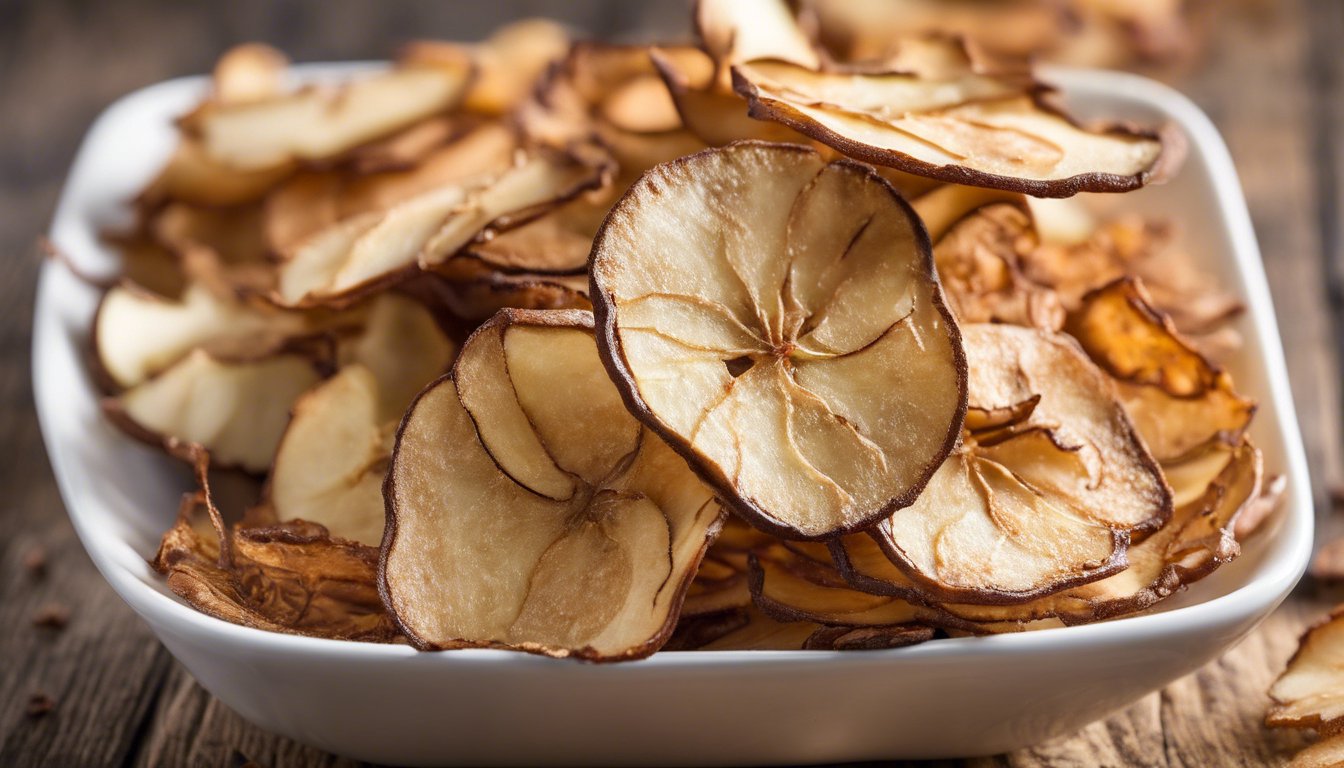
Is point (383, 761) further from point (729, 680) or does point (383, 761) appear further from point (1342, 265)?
point (1342, 265)

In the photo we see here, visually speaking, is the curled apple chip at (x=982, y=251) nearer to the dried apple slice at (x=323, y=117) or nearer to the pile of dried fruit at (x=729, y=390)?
the pile of dried fruit at (x=729, y=390)

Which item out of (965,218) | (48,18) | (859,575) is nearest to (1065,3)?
(965,218)

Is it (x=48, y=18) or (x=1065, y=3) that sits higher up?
(x=1065, y=3)

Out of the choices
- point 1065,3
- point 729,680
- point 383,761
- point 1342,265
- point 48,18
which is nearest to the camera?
point 729,680

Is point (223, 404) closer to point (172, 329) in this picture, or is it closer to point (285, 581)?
point (172, 329)

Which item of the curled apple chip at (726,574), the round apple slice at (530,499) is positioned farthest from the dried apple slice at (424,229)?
the curled apple chip at (726,574)

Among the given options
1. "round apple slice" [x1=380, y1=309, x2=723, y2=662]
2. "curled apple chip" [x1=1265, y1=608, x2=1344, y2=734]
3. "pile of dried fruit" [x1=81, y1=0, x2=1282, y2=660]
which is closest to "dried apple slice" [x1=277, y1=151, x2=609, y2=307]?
"pile of dried fruit" [x1=81, y1=0, x2=1282, y2=660]

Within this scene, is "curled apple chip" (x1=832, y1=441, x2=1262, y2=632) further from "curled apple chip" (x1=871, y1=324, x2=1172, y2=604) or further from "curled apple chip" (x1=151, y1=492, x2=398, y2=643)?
"curled apple chip" (x1=151, y1=492, x2=398, y2=643)
